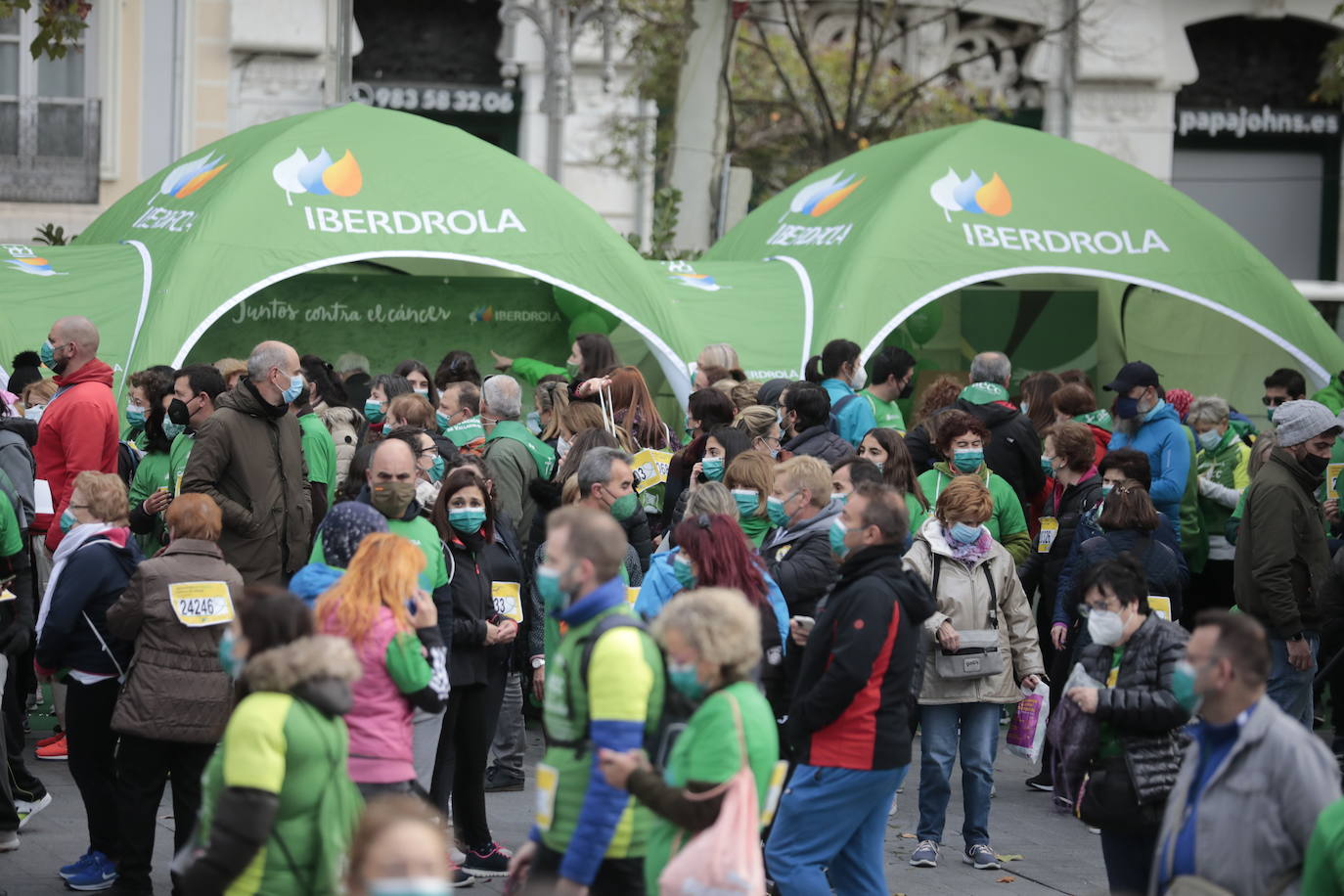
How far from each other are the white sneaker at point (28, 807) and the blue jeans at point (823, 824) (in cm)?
355

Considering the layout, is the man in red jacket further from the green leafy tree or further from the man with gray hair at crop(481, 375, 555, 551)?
the green leafy tree

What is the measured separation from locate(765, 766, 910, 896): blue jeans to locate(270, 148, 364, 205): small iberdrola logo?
7.63 m

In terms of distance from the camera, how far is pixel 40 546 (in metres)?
9.62

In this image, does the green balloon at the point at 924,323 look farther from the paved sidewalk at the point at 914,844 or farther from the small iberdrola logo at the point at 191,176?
the paved sidewalk at the point at 914,844

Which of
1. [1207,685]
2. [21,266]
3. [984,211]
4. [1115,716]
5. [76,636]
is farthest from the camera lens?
[984,211]

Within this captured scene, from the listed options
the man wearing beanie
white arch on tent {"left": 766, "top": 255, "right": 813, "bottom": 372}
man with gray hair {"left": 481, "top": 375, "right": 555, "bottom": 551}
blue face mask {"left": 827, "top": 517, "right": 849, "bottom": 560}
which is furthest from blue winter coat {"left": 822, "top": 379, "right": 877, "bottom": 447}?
blue face mask {"left": 827, "top": 517, "right": 849, "bottom": 560}

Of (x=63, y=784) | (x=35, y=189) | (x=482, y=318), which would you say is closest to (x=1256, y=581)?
(x=63, y=784)

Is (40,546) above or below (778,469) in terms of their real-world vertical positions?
below

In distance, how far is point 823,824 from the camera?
617 cm

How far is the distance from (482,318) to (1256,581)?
7.59 meters

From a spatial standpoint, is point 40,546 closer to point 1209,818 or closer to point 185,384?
point 185,384

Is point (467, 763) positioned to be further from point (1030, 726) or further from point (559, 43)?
point (559, 43)

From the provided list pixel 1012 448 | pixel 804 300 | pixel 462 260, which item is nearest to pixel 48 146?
pixel 462 260

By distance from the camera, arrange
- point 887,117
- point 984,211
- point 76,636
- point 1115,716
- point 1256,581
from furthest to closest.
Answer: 1. point 887,117
2. point 984,211
3. point 1256,581
4. point 76,636
5. point 1115,716
